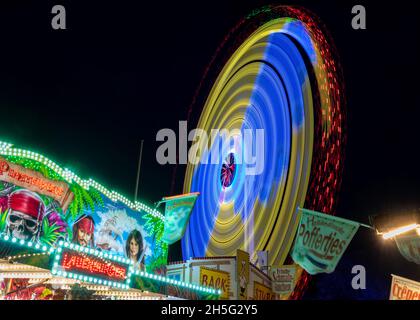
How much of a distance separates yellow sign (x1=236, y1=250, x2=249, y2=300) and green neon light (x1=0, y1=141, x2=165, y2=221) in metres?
5.22

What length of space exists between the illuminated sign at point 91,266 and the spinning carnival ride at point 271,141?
12484 millimetres

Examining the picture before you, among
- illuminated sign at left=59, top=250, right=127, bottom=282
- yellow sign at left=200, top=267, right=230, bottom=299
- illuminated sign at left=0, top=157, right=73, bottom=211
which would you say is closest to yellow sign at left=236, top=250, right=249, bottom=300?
yellow sign at left=200, top=267, right=230, bottom=299

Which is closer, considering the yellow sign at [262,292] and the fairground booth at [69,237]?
the fairground booth at [69,237]

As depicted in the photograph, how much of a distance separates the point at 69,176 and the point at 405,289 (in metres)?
12.1

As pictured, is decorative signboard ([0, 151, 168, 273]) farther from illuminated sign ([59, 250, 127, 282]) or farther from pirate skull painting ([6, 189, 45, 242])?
illuminated sign ([59, 250, 127, 282])

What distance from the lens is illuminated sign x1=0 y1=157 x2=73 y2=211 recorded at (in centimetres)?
1319

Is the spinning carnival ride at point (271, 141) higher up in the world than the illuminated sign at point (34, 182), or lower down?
higher up

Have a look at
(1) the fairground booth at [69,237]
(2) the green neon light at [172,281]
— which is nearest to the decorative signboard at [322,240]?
(2) the green neon light at [172,281]

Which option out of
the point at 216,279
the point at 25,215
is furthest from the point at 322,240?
the point at 216,279

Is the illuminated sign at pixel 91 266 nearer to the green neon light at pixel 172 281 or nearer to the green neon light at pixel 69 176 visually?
the green neon light at pixel 172 281

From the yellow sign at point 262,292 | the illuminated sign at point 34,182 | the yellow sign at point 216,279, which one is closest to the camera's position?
the illuminated sign at point 34,182

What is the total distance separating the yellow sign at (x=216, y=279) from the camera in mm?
21875
